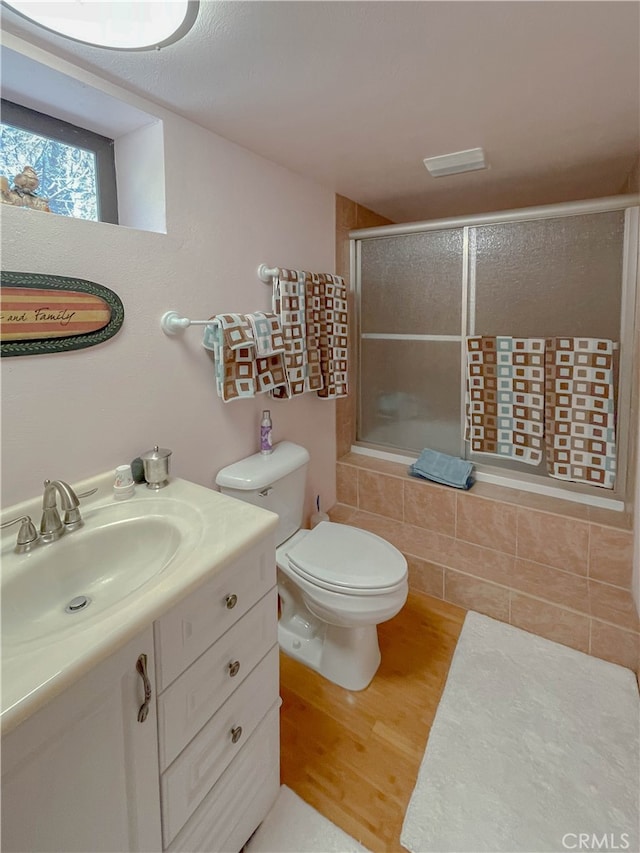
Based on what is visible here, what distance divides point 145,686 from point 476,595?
161 cm

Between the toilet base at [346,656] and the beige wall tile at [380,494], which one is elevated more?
the beige wall tile at [380,494]

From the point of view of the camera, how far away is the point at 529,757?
1.30m

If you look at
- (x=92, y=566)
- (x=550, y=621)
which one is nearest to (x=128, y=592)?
(x=92, y=566)

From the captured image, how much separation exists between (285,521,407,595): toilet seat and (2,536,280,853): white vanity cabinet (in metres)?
0.40

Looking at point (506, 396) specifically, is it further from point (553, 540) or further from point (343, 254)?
point (343, 254)

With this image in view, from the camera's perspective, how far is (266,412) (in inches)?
69.1

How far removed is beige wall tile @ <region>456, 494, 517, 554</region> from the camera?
191 cm

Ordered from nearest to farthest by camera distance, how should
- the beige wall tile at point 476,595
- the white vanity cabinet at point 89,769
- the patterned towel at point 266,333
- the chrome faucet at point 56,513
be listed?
the white vanity cabinet at point 89,769 → the chrome faucet at point 56,513 → the patterned towel at point 266,333 → the beige wall tile at point 476,595

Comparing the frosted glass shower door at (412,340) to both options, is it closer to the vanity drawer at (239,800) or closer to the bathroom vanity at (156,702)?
the bathroom vanity at (156,702)

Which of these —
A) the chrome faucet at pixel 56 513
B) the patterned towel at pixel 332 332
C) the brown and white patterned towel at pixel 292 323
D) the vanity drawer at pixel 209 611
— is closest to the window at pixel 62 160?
the brown and white patterned towel at pixel 292 323

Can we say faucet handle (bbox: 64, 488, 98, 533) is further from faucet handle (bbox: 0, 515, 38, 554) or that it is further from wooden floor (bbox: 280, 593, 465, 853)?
wooden floor (bbox: 280, 593, 465, 853)

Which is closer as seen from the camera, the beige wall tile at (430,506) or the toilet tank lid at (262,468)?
the toilet tank lid at (262,468)

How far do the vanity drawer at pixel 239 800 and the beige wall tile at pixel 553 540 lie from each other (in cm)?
131

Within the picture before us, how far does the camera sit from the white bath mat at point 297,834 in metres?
1.09
